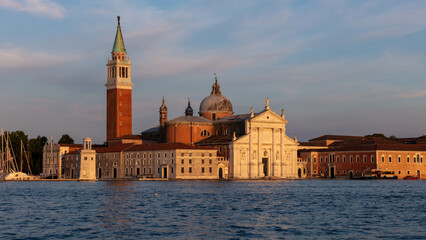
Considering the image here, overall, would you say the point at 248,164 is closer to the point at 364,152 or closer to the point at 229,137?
the point at 229,137

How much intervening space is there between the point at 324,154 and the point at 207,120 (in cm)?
1924

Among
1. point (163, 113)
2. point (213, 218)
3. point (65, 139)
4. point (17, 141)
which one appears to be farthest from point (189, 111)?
point (213, 218)

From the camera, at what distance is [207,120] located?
4461 inches

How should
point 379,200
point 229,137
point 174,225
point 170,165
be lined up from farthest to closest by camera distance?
1. point 229,137
2. point 170,165
3. point 379,200
4. point 174,225

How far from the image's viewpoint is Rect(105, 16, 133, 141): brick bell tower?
113562 mm

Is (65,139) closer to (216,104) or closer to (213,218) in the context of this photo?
(216,104)

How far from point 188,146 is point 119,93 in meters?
20.1

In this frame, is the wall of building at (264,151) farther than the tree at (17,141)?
No

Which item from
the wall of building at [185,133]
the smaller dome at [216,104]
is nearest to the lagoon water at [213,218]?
the wall of building at [185,133]

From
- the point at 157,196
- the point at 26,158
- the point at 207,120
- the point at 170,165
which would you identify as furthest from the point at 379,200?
the point at 26,158

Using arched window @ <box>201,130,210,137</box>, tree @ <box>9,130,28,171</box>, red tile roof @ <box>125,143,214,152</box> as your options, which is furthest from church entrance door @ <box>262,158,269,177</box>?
tree @ <box>9,130,28,171</box>

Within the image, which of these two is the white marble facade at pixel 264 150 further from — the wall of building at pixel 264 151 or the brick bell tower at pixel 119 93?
the brick bell tower at pixel 119 93

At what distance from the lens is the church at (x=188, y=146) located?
9881 cm

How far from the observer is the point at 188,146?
99.1 meters
